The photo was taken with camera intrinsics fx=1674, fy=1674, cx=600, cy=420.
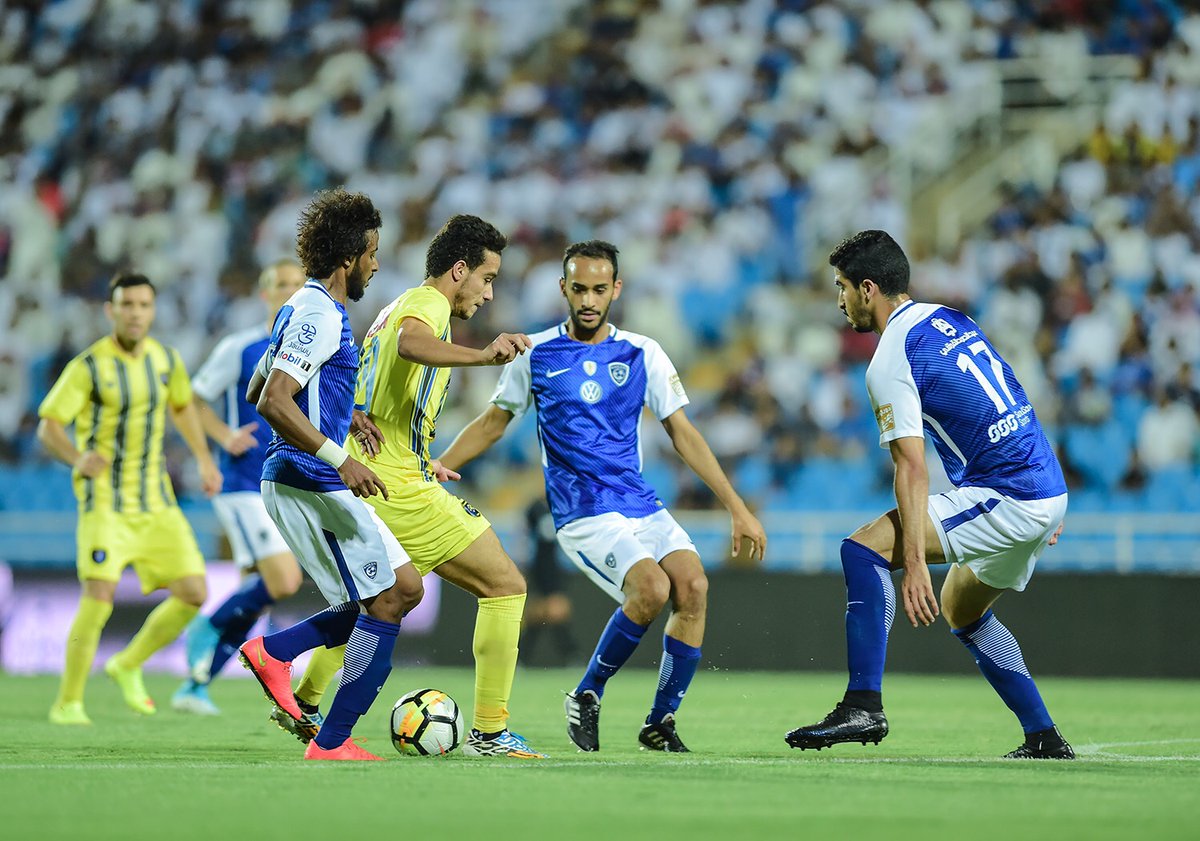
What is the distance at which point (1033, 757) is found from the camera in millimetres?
6926

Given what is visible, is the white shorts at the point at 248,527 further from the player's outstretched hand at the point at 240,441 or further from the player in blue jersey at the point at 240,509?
the player's outstretched hand at the point at 240,441

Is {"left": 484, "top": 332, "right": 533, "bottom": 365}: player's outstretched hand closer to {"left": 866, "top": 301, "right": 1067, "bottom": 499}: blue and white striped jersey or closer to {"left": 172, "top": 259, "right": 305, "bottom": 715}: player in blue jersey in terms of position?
{"left": 866, "top": 301, "right": 1067, "bottom": 499}: blue and white striped jersey

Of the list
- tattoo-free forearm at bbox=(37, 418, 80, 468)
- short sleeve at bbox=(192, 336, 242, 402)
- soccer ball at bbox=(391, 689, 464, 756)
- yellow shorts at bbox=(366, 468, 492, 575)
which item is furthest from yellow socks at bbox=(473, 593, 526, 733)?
short sleeve at bbox=(192, 336, 242, 402)

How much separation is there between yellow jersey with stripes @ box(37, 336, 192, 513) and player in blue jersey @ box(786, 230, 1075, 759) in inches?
194

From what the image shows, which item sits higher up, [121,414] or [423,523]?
[121,414]

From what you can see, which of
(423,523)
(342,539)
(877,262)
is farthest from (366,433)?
(877,262)

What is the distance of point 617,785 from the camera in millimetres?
5777

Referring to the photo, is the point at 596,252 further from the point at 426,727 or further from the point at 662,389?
the point at 426,727

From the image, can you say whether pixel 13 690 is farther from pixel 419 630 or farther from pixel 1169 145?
pixel 1169 145

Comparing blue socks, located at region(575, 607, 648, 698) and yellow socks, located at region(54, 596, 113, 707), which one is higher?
blue socks, located at region(575, 607, 648, 698)

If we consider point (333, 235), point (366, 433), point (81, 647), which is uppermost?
point (333, 235)

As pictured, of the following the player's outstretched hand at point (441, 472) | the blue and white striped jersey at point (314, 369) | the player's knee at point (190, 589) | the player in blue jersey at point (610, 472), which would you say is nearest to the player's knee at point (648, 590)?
the player in blue jersey at point (610, 472)

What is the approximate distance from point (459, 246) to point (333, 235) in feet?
2.36

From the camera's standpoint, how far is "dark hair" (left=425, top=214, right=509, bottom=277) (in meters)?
7.25
